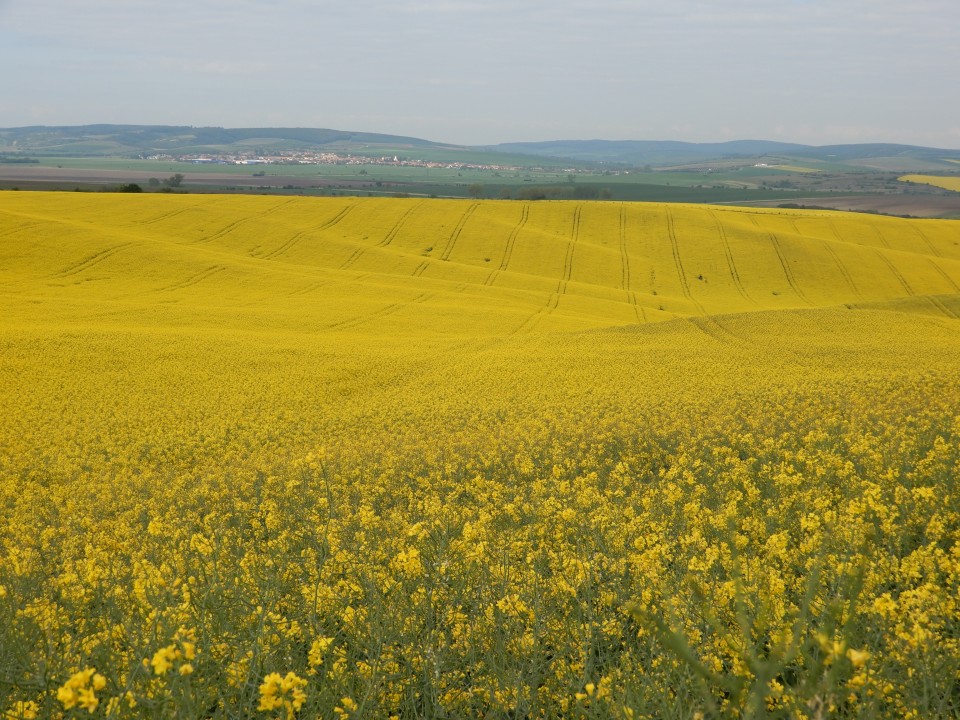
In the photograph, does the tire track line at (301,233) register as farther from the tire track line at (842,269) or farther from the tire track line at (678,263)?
the tire track line at (842,269)

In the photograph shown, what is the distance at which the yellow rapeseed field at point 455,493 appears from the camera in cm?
553

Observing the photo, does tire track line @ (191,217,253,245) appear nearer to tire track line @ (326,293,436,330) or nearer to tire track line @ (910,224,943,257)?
tire track line @ (326,293,436,330)

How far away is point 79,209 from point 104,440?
184 ft

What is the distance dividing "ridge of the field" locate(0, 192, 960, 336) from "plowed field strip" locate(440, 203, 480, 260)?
0.19 meters

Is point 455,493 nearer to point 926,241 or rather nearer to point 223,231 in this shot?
point 223,231

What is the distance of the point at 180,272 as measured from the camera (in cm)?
4988

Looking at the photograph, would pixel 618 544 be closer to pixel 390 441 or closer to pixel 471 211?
pixel 390 441

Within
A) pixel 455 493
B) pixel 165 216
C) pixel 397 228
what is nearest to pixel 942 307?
pixel 455 493

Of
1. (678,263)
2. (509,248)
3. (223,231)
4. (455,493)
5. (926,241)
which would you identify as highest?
(223,231)

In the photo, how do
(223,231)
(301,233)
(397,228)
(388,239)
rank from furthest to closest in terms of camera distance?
(397,228) < (388,239) < (301,233) < (223,231)

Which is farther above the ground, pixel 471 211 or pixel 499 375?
pixel 471 211

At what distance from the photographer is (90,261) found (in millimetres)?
50031

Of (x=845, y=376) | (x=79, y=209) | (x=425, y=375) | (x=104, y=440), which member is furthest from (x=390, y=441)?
(x=79, y=209)

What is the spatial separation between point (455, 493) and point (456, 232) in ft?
198
